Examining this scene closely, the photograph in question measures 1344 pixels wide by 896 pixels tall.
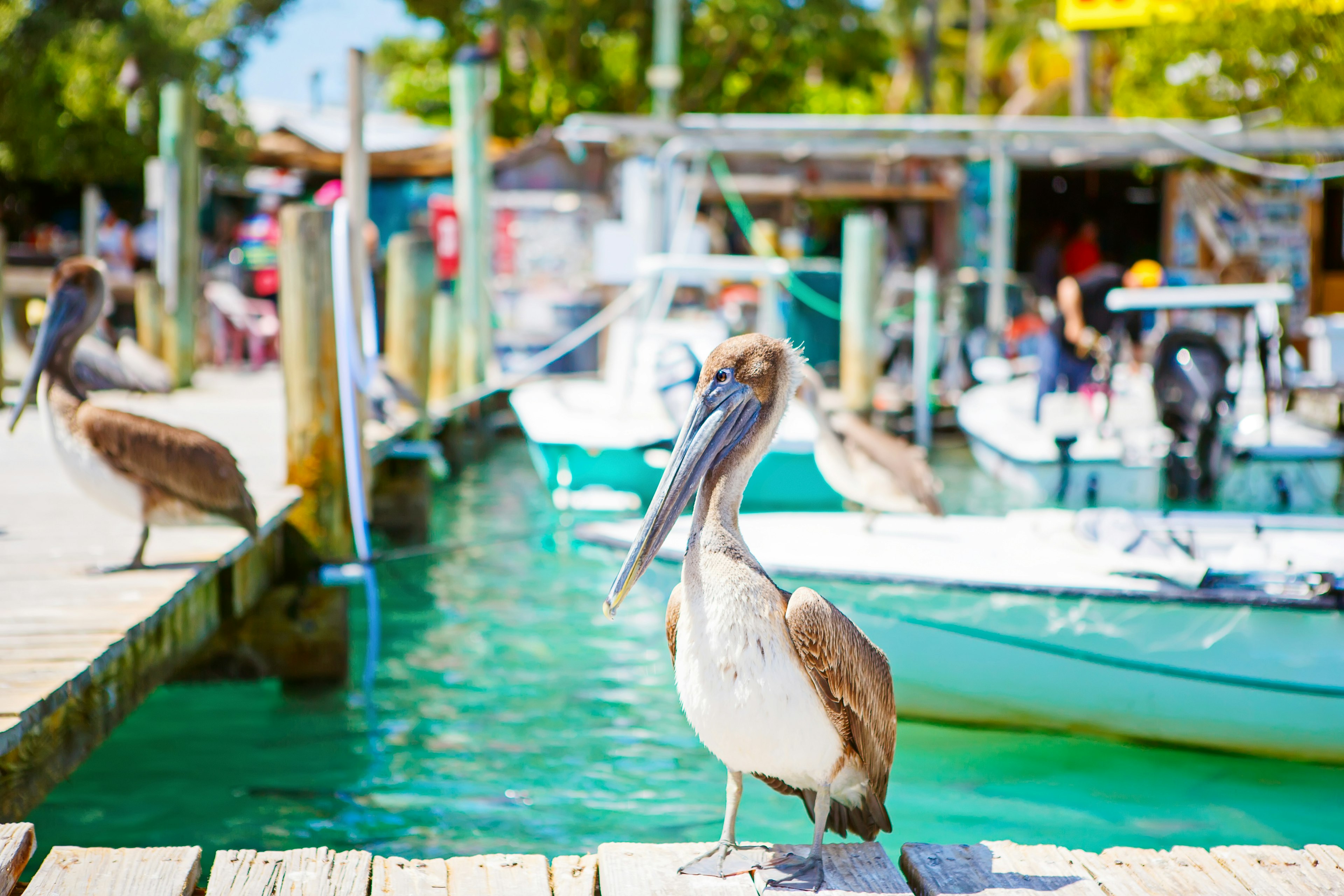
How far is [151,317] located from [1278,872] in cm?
1119

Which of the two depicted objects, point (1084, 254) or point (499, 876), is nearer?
point (499, 876)

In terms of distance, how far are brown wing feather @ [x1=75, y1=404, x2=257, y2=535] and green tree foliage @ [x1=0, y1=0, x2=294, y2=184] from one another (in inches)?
475

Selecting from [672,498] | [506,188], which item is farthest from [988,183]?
[672,498]

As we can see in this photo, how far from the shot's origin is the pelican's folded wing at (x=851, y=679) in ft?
8.87

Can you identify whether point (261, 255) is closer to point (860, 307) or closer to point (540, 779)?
point (860, 307)

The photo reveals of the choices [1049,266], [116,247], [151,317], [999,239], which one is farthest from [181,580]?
[1049,266]

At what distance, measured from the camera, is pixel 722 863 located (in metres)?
2.78

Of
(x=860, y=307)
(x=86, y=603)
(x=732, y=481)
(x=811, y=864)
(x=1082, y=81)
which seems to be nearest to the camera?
(x=811, y=864)

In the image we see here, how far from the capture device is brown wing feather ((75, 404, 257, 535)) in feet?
15.4

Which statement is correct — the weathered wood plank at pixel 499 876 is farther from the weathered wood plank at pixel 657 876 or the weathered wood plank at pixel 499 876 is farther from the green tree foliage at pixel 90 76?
the green tree foliage at pixel 90 76

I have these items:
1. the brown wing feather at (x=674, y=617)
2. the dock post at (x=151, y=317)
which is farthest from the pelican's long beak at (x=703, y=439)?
the dock post at (x=151, y=317)

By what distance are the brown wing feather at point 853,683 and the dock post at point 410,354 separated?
6869 mm

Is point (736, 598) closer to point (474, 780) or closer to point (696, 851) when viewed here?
point (696, 851)

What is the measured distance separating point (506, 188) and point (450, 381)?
755 centimetres
